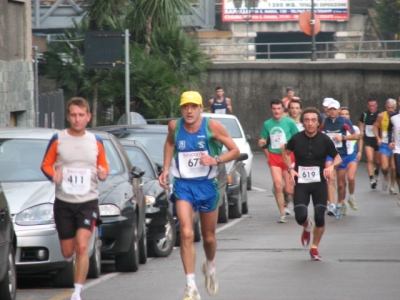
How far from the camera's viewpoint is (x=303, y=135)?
41.9ft

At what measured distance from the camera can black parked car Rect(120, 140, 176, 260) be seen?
12617 millimetres

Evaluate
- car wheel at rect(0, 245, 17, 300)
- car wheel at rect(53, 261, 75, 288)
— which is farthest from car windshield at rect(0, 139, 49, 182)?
car wheel at rect(0, 245, 17, 300)

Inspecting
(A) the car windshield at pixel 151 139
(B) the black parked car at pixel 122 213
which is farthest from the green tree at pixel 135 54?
(B) the black parked car at pixel 122 213

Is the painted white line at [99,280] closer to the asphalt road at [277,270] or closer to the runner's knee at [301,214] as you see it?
the asphalt road at [277,270]

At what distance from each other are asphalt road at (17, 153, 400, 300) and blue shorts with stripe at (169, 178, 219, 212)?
0.77 metres

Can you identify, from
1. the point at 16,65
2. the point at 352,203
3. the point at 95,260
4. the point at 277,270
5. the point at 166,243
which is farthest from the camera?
the point at 16,65

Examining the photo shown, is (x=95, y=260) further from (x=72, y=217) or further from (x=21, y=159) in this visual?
(x=72, y=217)

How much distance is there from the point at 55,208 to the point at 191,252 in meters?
1.18

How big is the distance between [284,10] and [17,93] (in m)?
53.0

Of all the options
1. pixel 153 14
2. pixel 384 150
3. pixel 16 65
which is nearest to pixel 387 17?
pixel 153 14

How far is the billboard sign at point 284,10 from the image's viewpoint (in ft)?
243

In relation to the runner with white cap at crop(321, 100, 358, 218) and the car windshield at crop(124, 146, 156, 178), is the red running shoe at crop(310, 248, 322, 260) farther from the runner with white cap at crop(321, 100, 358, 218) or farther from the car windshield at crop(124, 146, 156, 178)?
the runner with white cap at crop(321, 100, 358, 218)

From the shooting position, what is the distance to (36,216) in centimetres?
991

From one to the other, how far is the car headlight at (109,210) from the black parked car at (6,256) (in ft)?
7.16
